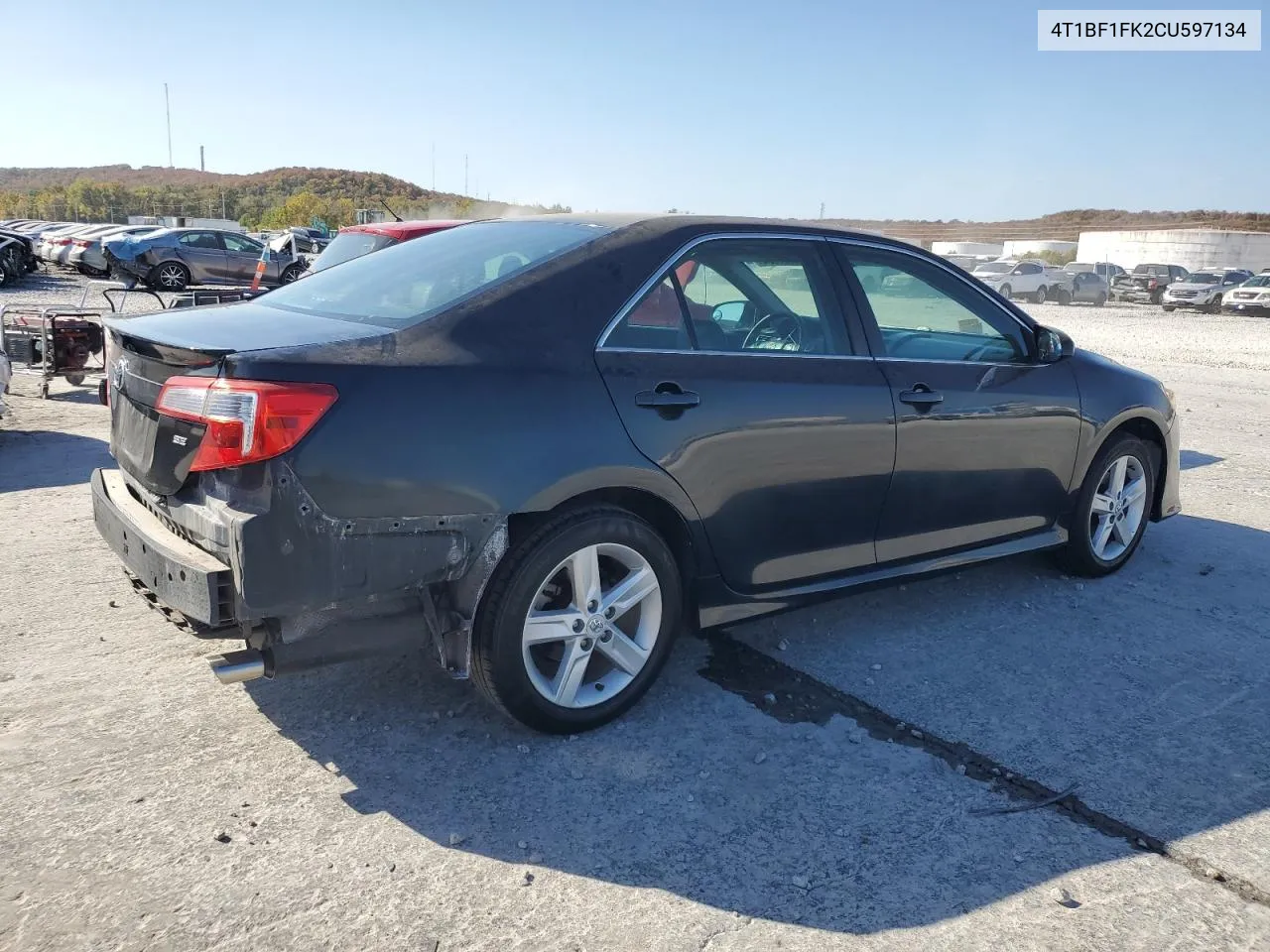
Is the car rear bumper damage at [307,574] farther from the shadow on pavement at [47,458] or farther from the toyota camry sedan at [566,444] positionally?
the shadow on pavement at [47,458]

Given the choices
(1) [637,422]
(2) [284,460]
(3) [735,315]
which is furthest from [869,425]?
(2) [284,460]

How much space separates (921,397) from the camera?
Result: 13.6 ft

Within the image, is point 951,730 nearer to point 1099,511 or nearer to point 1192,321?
point 1099,511

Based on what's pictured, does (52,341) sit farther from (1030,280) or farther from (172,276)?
(1030,280)

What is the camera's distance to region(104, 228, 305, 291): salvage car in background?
24.4 m

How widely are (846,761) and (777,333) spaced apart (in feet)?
5.33

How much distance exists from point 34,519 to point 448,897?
425cm

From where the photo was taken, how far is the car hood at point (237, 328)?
3.00m

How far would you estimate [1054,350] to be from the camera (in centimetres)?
476

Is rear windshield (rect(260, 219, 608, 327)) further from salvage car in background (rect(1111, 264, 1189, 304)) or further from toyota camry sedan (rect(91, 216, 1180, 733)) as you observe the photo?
salvage car in background (rect(1111, 264, 1189, 304))

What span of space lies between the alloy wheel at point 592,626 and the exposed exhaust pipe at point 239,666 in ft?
2.58

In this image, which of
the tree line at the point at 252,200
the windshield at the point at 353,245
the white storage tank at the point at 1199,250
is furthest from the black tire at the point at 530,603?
the white storage tank at the point at 1199,250

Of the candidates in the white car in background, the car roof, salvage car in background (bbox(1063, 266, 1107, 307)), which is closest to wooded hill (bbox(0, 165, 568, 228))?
the white car in background

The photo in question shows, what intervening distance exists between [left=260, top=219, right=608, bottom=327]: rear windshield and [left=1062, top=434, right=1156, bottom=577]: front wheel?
9.47ft
